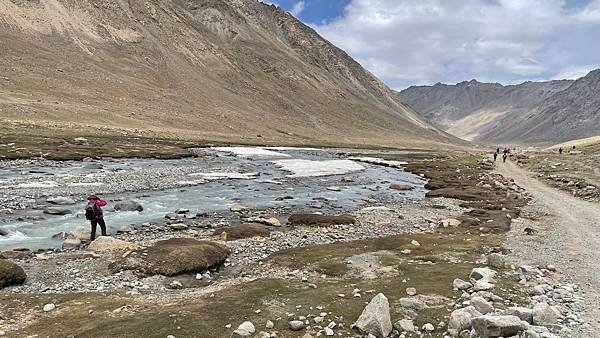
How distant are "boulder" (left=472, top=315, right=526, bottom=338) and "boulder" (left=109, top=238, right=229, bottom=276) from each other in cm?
1157

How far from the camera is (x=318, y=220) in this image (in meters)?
31.3

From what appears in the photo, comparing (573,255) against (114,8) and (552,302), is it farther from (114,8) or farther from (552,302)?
(114,8)

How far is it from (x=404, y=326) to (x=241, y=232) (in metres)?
15.3

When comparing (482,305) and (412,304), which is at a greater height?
(482,305)

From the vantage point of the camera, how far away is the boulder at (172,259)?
18.6 meters

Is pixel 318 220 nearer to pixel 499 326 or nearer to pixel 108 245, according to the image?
pixel 108 245

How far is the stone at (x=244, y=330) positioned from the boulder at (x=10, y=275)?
972 cm

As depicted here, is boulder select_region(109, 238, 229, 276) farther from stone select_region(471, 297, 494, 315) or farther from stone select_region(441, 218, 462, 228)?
stone select_region(441, 218, 462, 228)

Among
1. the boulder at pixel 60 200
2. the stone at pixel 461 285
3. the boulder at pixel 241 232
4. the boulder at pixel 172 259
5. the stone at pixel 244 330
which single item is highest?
the stone at pixel 461 285

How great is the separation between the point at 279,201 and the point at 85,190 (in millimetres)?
16294

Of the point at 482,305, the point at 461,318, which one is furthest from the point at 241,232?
the point at 461,318

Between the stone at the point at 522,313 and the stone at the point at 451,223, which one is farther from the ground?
the stone at the point at 522,313

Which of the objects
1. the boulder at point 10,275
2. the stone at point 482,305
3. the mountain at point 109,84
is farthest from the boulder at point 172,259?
the mountain at point 109,84

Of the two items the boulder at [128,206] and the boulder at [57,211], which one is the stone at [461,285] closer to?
the boulder at [128,206]
